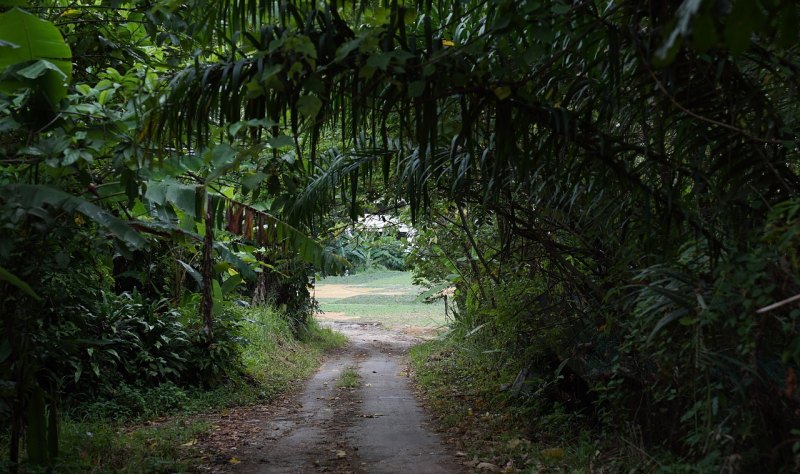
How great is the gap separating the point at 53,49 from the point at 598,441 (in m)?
5.18

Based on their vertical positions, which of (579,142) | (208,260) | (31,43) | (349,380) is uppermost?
(31,43)

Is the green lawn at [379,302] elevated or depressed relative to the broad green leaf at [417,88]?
depressed

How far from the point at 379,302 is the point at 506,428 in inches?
1215

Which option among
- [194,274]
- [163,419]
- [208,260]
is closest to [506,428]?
[208,260]

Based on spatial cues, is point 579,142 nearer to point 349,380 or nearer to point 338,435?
point 338,435

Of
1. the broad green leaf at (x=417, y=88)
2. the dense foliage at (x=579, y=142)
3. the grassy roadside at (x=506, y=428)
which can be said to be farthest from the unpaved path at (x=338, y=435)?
the broad green leaf at (x=417, y=88)

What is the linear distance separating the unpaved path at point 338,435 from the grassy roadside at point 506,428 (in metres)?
0.31

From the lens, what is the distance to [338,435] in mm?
7164

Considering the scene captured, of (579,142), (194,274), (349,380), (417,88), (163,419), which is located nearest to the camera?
(417,88)

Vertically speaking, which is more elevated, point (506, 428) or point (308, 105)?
point (308, 105)

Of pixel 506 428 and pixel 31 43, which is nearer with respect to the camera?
pixel 31 43

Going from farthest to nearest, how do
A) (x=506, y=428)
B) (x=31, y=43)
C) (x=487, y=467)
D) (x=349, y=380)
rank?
(x=349, y=380)
(x=506, y=428)
(x=487, y=467)
(x=31, y=43)

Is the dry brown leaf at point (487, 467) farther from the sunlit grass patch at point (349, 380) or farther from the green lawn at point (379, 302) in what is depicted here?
the green lawn at point (379, 302)

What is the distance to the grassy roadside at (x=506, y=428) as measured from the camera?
212 inches
